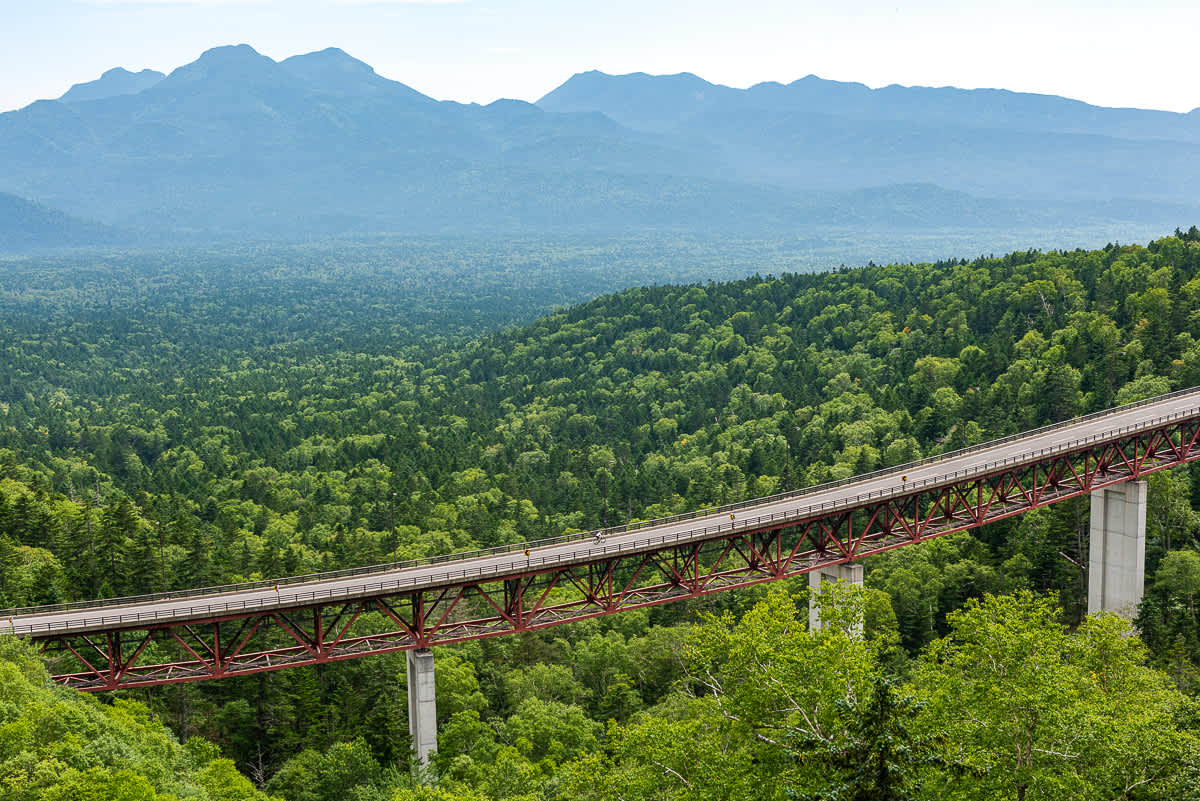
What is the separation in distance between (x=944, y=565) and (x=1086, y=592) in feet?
33.5

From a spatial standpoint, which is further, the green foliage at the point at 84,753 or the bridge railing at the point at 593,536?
the bridge railing at the point at 593,536

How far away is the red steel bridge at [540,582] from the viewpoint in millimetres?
59181

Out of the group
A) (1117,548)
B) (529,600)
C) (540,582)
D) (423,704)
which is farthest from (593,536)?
(1117,548)

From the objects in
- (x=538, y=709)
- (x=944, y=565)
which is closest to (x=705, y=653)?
(x=538, y=709)

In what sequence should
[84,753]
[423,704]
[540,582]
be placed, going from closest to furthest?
[84,753]
[423,704]
[540,582]

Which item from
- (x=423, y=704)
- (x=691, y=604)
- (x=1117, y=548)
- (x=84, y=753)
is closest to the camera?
(x=84, y=753)

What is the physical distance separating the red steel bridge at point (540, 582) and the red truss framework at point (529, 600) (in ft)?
0.46

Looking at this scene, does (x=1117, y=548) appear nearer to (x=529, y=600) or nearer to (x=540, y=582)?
(x=540, y=582)

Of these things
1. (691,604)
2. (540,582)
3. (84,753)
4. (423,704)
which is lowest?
(691,604)

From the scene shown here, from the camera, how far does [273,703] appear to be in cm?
6650

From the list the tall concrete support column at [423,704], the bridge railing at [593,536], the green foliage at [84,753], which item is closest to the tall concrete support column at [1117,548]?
the bridge railing at [593,536]

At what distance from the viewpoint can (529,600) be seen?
88125 millimetres

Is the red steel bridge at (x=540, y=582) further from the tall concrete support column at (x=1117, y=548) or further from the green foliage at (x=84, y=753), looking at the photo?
the green foliage at (x=84, y=753)

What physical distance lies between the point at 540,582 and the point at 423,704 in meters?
14.9
